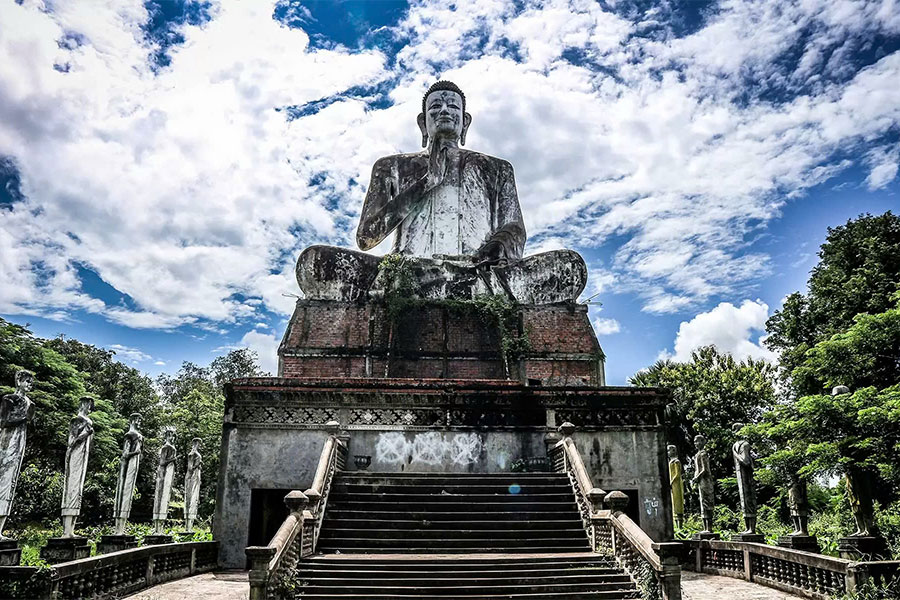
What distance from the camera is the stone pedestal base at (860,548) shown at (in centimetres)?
→ 1032

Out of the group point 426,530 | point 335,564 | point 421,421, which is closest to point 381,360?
point 421,421

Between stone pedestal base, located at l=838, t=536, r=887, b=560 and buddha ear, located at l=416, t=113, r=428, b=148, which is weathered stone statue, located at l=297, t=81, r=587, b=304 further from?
stone pedestal base, located at l=838, t=536, r=887, b=560

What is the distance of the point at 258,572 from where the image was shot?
24.5ft

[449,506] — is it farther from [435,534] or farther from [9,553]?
[9,553]

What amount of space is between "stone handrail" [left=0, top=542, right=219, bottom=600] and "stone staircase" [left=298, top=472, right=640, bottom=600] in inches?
96.0

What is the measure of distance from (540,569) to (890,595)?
3.76 metres

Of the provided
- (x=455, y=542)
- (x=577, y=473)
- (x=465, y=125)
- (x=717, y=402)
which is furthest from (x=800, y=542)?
(x=717, y=402)

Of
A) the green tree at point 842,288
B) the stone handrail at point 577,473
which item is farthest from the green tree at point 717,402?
the stone handrail at point 577,473

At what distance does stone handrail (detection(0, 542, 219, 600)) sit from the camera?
22.9 feet

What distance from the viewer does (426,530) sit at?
974 cm

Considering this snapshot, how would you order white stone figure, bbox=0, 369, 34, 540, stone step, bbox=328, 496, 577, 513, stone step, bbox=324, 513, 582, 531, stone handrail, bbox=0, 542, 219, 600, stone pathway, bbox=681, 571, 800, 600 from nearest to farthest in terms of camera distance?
stone handrail, bbox=0, 542, 219, 600, white stone figure, bbox=0, 369, 34, 540, stone pathway, bbox=681, 571, 800, 600, stone step, bbox=324, 513, 582, 531, stone step, bbox=328, 496, 577, 513

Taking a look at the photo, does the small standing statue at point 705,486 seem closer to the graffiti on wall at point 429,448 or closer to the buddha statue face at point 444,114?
Result: the graffiti on wall at point 429,448

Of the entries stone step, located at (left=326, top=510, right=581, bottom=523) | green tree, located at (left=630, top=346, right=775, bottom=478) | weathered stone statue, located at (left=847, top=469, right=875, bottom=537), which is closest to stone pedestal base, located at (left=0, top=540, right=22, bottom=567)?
stone step, located at (left=326, top=510, right=581, bottom=523)

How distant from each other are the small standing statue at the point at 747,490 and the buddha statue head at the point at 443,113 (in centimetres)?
1174
